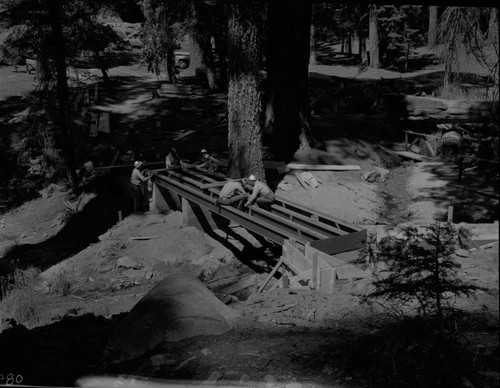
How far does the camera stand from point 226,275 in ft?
42.8

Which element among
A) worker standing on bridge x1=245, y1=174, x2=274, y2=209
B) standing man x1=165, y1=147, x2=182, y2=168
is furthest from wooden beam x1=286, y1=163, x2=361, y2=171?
worker standing on bridge x1=245, y1=174, x2=274, y2=209

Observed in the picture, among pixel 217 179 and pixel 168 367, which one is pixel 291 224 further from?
pixel 168 367

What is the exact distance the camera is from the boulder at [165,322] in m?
6.14

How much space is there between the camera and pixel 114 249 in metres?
14.4

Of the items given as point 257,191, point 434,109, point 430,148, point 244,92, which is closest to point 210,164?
point 244,92

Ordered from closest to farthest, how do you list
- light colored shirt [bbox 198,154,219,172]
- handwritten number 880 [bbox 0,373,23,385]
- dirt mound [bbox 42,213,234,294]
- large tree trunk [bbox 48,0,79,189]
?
handwritten number 880 [bbox 0,373,23,385] → dirt mound [bbox 42,213,234,294] → light colored shirt [bbox 198,154,219,172] → large tree trunk [bbox 48,0,79,189]

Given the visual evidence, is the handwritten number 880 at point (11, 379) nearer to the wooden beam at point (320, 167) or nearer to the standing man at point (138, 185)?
the standing man at point (138, 185)

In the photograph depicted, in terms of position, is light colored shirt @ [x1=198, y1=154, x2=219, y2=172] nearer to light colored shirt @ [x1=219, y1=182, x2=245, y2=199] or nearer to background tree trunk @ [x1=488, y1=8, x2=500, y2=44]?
light colored shirt @ [x1=219, y1=182, x2=245, y2=199]

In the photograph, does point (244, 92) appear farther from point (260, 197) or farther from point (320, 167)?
point (320, 167)

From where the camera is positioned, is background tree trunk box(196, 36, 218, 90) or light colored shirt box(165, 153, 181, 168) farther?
background tree trunk box(196, 36, 218, 90)

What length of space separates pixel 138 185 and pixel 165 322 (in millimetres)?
10414

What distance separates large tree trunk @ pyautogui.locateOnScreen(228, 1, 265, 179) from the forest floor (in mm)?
1741

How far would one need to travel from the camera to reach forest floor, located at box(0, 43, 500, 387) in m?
5.32

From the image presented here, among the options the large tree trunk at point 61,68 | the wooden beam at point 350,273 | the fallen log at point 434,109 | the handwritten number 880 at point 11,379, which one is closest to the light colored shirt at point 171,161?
the large tree trunk at point 61,68
